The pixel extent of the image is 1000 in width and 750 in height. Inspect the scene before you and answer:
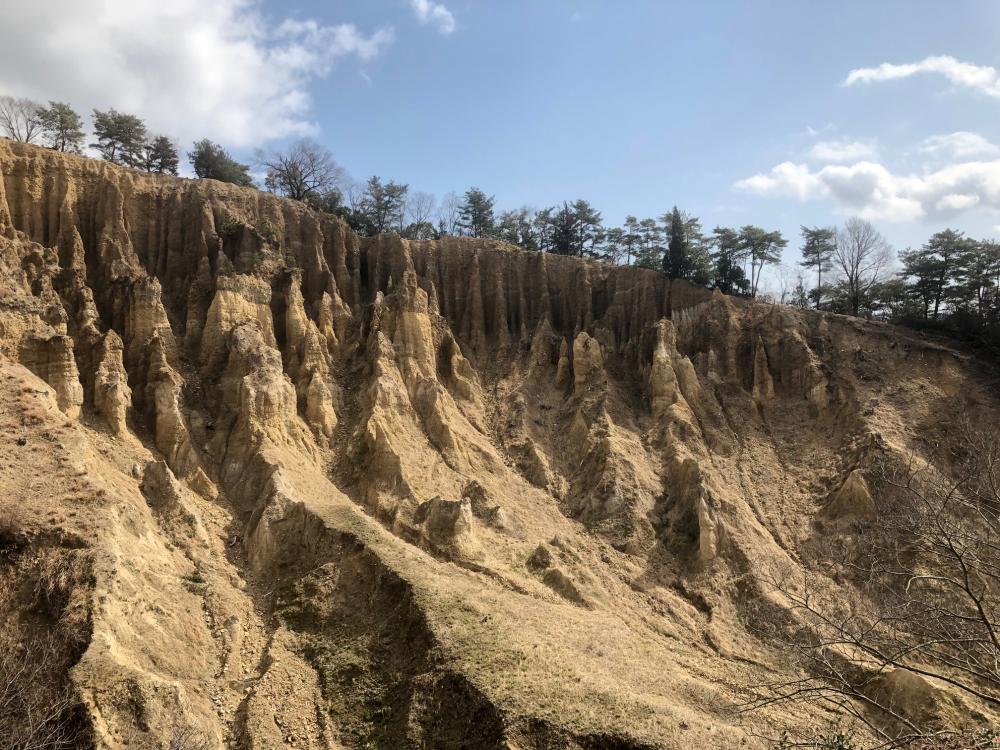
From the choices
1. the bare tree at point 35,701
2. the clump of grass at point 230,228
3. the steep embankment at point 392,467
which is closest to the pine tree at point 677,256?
the steep embankment at point 392,467

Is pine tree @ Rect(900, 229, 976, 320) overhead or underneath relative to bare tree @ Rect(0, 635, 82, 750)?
overhead

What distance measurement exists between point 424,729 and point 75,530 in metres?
11.1

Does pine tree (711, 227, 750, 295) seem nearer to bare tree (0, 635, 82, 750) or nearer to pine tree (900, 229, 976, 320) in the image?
pine tree (900, 229, 976, 320)

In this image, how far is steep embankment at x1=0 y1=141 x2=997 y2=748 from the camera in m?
16.9

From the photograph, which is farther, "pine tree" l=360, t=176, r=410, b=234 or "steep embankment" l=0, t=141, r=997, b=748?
"pine tree" l=360, t=176, r=410, b=234

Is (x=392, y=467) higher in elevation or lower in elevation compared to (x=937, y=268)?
lower

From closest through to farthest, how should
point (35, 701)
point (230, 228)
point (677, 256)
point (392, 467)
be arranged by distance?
1. point (35, 701)
2. point (392, 467)
3. point (230, 228)
4. point (677, 256)

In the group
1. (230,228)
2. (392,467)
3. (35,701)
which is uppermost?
(230,228)

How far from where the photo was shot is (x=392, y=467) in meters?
28.0

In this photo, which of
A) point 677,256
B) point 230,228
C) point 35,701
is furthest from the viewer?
point 677,256

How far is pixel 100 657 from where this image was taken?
48.4 ft

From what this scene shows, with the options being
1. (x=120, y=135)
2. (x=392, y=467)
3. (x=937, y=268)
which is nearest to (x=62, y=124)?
(x=120, y=135)

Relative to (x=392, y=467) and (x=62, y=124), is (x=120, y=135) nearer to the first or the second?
(x=62, y=124)

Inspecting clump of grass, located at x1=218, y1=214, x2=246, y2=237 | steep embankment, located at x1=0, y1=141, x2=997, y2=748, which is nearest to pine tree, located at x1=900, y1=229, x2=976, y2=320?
steep embankment, located at x1=0, y1=141, x2=997, y2=748
